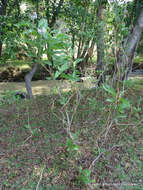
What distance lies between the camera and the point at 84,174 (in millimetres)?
1850

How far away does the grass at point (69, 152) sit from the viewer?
201cm

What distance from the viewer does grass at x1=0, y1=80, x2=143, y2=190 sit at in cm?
201

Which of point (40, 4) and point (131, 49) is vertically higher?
point (40, 4)

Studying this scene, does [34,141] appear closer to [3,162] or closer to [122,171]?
[3,162]

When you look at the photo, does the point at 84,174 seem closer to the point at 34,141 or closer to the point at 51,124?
the point at 34,141

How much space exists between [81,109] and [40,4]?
8.94 ft

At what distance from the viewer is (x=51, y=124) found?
2.96 m

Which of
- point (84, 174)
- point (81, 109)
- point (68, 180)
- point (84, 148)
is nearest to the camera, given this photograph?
point (84, 174)

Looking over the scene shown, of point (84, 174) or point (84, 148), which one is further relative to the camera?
point (84, 148)

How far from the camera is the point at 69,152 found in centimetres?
231

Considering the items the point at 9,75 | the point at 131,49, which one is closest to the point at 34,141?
the point at 131,49

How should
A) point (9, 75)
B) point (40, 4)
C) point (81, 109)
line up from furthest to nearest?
point (9, 75) → point (40, 4) → point (81, 109)

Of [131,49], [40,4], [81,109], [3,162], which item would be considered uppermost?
[40,4]

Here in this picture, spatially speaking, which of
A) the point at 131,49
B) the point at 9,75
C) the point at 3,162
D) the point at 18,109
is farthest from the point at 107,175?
the point at 9,75
